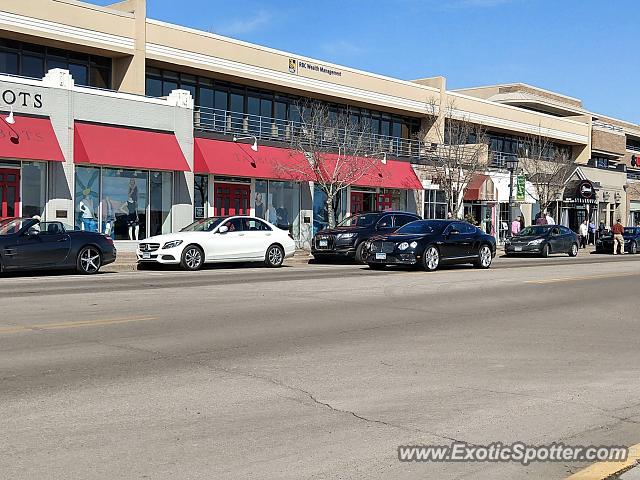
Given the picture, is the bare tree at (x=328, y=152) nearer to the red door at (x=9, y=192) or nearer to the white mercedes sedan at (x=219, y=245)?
the white mercedes sedan at (x=219, y=245)

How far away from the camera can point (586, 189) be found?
57.0 m

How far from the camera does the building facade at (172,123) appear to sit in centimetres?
2652

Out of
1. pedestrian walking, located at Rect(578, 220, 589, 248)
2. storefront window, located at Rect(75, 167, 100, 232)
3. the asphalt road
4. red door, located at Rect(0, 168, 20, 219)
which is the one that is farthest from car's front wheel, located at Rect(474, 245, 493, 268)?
pedestrian walking, located at Rect(578, 220, 589, 248)

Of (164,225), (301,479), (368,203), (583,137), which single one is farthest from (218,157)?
(583,137)

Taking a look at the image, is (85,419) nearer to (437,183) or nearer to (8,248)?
(8,248)

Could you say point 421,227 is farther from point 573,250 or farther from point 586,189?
point 586,189

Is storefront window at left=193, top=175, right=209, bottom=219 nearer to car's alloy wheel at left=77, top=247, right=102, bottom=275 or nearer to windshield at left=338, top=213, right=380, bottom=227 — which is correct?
windshield at left=338, top=213, right=380, bottom=227

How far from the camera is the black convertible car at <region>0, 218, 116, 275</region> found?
63.2ft

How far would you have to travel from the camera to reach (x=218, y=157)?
107ft

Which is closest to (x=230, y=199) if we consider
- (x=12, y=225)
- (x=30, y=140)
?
(x=30, y=140)

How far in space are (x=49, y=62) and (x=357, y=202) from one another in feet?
55.6

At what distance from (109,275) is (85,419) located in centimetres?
1508

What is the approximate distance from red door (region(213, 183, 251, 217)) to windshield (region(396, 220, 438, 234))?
39.1 feet

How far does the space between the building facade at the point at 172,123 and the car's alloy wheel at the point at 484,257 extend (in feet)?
39.8
